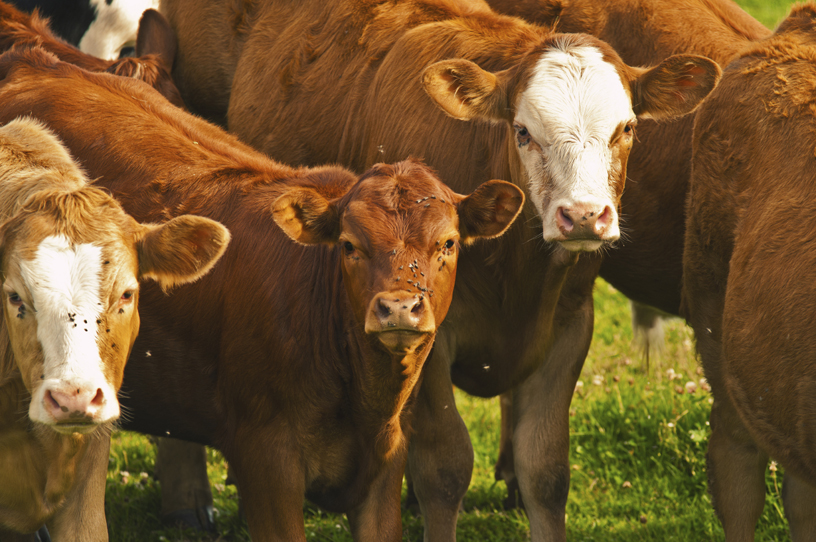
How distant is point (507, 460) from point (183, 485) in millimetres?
1917

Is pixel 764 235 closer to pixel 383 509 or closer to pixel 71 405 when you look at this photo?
pixel 383 509

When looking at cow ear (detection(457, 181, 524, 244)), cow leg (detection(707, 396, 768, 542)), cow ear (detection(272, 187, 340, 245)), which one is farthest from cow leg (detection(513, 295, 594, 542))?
cow ear (detection(272, 187, 340, 245))

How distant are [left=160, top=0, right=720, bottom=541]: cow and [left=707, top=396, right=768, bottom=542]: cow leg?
0.74m

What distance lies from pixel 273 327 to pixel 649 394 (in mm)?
3469

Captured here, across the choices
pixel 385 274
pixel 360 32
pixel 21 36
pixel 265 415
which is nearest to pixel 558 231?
pixel 385 274

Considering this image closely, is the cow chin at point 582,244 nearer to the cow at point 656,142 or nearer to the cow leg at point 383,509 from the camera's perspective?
the cow leg at point 383,509

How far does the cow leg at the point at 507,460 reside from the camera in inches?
245

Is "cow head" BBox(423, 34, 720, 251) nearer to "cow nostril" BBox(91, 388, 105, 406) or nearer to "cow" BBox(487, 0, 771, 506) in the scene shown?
"cow" BBox(487, 0, 771, 506)

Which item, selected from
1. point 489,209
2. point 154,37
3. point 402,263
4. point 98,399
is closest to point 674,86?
point 489,209

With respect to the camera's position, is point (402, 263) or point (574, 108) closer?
point (402, 263)

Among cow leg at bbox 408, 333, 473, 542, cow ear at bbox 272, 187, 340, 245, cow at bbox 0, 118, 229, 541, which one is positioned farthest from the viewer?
cow leg at bbox 408, 333, 473, 542

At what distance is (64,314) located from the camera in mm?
3639

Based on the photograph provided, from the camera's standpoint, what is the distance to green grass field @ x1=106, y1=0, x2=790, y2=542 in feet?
18.8

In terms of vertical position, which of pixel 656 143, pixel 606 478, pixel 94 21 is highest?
pixel 94 21
